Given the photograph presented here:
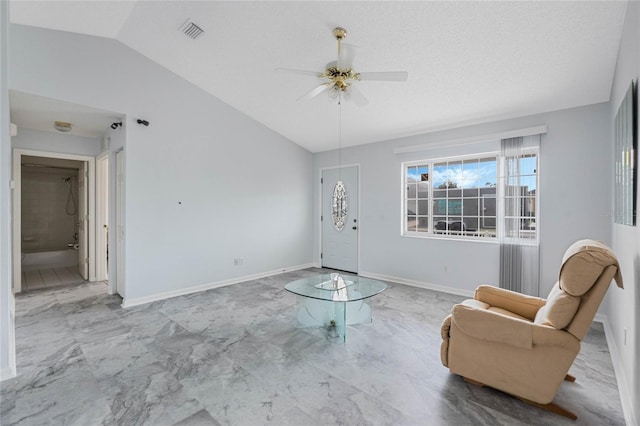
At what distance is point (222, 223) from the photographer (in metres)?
4.84

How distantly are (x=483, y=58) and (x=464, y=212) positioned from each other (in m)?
2.21

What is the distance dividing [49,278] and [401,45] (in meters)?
6.59

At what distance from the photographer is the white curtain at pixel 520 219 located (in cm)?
369

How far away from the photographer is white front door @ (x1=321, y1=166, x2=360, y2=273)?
5.68 m

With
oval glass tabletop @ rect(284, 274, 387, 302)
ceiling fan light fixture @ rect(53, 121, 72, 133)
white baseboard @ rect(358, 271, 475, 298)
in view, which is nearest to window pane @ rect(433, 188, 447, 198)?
white baseboard @ rect(358, 271, 475, 298)

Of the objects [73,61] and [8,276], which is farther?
[73,61]

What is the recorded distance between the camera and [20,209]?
178 inches

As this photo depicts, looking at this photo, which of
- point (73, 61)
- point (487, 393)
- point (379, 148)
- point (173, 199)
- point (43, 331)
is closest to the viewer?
point (487, 393)

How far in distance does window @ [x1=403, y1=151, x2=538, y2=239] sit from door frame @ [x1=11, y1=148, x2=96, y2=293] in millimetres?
5229

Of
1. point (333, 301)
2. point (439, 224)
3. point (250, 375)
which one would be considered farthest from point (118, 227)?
point (439, 224)

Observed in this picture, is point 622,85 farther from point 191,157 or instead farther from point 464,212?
point 191,157

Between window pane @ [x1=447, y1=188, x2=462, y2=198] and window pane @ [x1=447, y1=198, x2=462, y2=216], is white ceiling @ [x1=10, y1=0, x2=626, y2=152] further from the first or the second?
window pane @ [x1=447, y1=198, x2=462, y2=216]

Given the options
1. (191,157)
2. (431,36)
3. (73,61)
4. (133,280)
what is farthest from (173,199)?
(431,36)

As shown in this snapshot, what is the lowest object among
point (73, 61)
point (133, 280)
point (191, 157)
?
point (133, 280)
